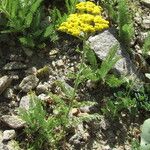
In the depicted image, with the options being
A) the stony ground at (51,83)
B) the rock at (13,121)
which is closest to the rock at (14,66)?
the stony ground at (51,83)

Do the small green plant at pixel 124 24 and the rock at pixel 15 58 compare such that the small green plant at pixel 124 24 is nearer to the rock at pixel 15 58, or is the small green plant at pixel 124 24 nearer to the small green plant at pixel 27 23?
the small green plant at pixel 27 23

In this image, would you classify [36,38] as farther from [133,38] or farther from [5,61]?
[133,38]

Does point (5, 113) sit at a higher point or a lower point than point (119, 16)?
lower

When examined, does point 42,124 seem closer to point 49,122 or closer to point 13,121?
point 49,122

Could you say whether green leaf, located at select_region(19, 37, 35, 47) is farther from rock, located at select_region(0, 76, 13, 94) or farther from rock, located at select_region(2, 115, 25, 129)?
rock, located at select_region(2, 115, 25, 129)

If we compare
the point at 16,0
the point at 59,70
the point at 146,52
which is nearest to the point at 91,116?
the point at 59,70

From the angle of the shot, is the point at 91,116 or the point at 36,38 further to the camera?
the point at 36,38

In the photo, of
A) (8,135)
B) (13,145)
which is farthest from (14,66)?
(13,145)
